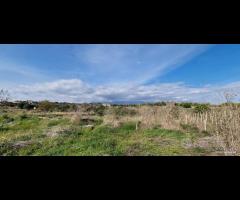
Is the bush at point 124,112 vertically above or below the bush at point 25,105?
below

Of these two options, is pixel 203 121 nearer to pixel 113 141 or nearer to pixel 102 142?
pixel 113 141

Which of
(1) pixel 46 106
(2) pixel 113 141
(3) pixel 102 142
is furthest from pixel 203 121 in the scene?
(1) pixel 46 106

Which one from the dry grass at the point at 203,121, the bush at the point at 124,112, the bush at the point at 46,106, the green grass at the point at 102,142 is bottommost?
the green grass at the point at 102,142

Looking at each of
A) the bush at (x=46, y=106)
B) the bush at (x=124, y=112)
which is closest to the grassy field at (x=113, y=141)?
the bush at (x=124, y=112)

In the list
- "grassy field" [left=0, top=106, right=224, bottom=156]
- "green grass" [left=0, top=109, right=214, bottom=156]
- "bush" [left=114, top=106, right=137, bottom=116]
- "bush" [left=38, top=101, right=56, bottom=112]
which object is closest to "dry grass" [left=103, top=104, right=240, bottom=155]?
"grassy field" [left=0, top=106, right=224, bottom=156]

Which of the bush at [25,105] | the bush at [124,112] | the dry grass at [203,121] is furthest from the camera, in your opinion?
the bush at [25,105]

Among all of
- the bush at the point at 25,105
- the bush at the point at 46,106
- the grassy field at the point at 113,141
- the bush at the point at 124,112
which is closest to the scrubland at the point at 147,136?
the grassy field at the point at 113,141

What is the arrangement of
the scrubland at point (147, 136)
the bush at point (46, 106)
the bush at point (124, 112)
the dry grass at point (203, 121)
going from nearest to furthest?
the dry grass at point (203, 121), the scrubland at point (147, 136), the bush at point (124, 112), the bush at point (46, 106)

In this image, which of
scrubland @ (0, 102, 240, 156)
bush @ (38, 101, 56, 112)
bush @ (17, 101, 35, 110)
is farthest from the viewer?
bush @ (17, 101, 35, 110)

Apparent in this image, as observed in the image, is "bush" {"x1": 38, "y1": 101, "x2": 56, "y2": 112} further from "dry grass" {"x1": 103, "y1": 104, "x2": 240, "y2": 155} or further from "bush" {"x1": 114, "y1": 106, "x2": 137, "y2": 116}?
"dry grass" {"x1": 103, "y1": 104, "x2": 240, "y2": 155}

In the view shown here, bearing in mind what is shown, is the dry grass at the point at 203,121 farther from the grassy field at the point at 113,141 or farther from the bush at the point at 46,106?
the bush at the point at 46,106

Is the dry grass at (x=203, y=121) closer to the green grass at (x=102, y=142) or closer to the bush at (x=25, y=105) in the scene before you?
the green grass at (x=102, y=142)

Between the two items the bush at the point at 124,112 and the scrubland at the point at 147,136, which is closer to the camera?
the scrubland at the point at 147,136
